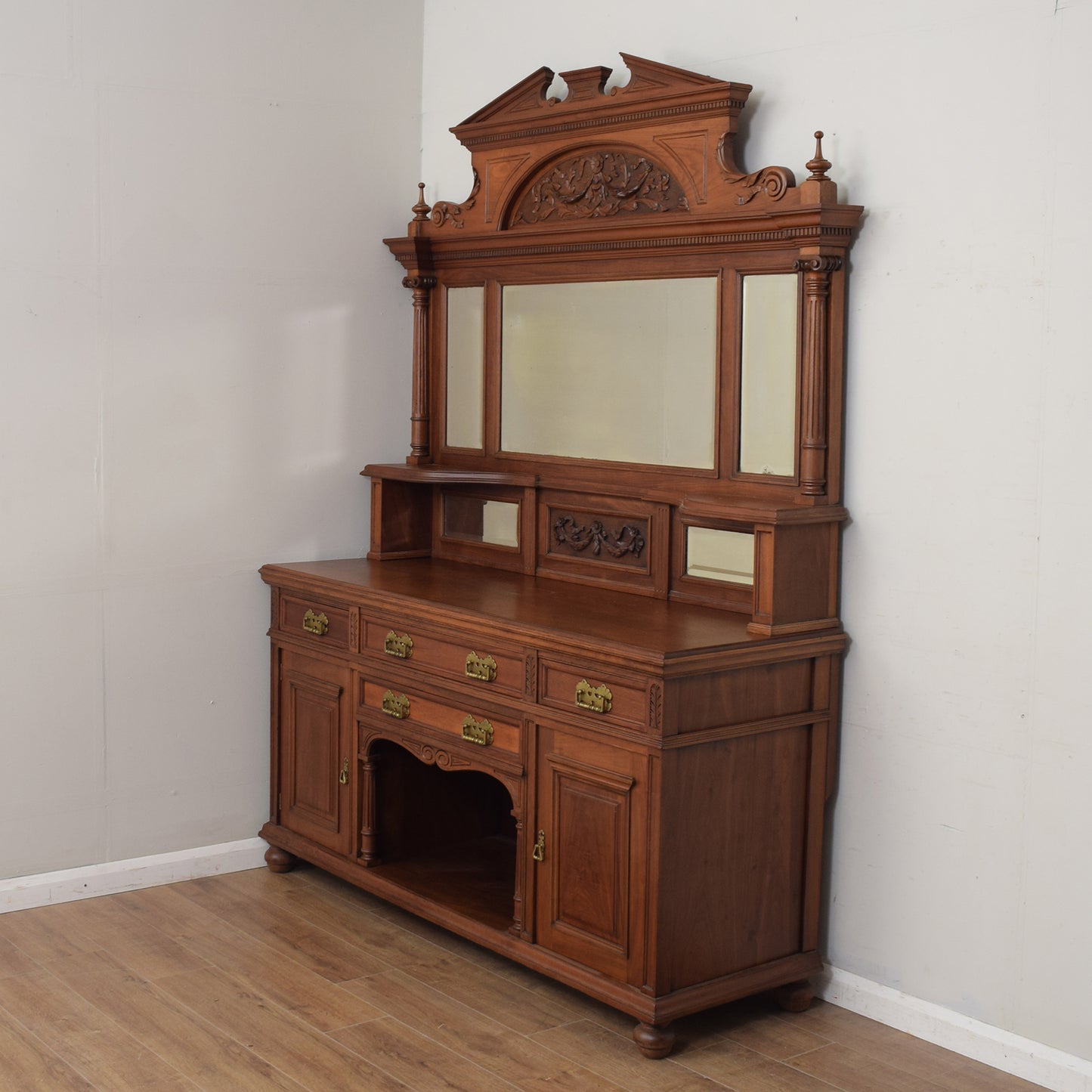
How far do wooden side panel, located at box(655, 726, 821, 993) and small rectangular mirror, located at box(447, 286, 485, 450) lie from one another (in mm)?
1566

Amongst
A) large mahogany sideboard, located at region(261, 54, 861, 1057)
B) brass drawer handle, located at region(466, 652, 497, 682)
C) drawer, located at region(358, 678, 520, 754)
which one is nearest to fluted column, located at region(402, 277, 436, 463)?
large mahogany sideboard, located at region(261, 54, 861, 1057)

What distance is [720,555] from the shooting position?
3529 mm

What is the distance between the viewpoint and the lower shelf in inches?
146

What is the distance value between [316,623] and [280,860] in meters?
0.78

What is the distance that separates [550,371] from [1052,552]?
1.63 metres

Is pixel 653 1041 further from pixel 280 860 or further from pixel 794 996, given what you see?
pixel 280 860

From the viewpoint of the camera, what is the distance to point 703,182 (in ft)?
11.5

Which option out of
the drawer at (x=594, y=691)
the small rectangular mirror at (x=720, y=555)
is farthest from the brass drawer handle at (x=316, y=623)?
the small rectangular mirror at (x=720, y=555)

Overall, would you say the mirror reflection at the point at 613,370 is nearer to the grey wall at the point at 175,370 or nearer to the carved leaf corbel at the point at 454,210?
the carved leaf corbel at the point at 454,210

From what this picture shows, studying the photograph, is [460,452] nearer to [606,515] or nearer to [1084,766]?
[606,515]

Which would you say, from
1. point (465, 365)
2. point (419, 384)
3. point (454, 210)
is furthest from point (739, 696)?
point (454, 210)

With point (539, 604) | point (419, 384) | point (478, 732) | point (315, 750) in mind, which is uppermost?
point (419, 384)

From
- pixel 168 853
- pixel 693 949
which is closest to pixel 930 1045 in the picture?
pixel 693 949

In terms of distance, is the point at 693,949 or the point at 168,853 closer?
the point at 693,949
